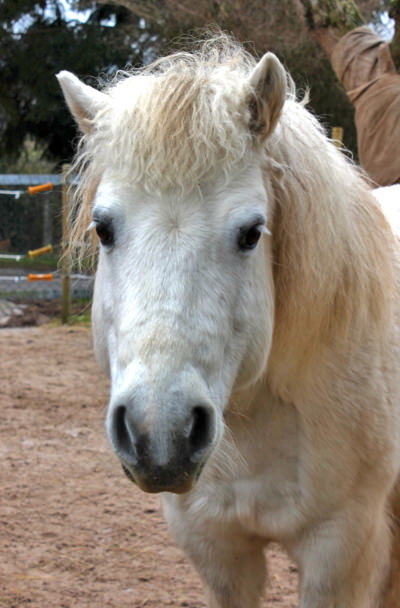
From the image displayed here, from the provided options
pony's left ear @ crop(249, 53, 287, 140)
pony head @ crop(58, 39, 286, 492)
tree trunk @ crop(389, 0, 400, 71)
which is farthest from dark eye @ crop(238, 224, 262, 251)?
tree trunk @ crop(389, 0, 400, 71)

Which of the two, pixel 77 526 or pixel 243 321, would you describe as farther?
pixel 77 526

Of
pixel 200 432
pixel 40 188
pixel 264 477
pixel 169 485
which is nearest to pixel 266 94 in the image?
pixel 200 432

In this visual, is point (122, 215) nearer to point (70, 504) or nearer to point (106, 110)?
point (106, 110)

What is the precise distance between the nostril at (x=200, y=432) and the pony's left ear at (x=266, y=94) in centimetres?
76

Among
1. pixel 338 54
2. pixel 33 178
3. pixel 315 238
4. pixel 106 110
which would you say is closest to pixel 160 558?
pixel 315 238

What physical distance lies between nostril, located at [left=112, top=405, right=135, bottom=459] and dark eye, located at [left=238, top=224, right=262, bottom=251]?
508 millimetres

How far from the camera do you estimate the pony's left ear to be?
1664mm

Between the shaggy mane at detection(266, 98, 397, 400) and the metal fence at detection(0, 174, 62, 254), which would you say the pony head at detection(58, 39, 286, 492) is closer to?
the shaggy mane at detection(266, 98, 397, 400)

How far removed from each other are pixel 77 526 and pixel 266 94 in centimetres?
274

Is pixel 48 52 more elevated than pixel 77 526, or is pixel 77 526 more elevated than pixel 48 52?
pixel 48 52

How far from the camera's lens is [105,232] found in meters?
1.69

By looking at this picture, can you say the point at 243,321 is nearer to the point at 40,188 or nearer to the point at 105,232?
the point at 105,232

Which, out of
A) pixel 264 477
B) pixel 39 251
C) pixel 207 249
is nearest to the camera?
pixel 207 249

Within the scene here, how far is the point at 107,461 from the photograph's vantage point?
14.8 ft
